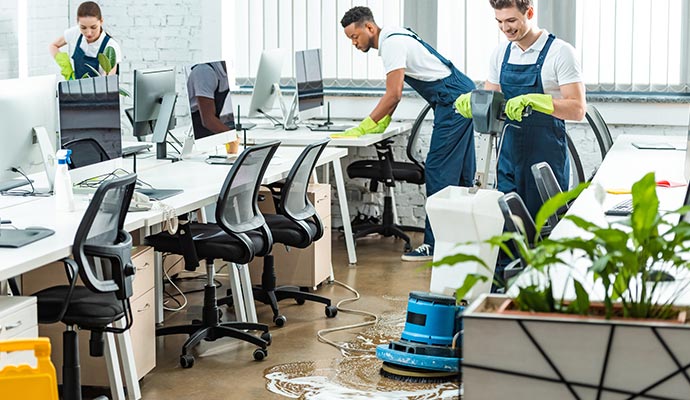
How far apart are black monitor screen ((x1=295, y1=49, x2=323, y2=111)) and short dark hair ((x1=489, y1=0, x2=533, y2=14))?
6.99 feet

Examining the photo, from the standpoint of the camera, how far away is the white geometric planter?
A: 184cm

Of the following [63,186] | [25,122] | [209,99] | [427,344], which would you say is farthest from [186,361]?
[209,99]

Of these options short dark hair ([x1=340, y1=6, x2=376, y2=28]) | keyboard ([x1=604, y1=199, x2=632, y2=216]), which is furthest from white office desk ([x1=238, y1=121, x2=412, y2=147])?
keyboard ([x1=604, y1=199, x2=632, y2=216])

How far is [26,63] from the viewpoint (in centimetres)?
791

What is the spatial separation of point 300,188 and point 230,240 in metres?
0.63

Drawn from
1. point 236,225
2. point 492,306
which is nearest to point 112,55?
point 236,225

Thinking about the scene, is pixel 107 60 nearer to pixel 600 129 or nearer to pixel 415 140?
pixel 415 140

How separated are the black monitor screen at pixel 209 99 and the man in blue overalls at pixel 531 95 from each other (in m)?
1.22

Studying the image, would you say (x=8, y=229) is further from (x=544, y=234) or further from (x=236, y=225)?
(x=544, y=234)

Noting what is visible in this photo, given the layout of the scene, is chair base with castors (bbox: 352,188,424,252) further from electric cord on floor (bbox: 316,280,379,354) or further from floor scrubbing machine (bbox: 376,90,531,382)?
floor scrubbing machine (bbox: 376,90,531,382)

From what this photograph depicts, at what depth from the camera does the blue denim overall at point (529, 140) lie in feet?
16.2

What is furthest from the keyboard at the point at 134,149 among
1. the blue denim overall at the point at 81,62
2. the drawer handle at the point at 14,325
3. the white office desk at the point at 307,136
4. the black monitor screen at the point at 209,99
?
the drawer handle at the point at 14,325

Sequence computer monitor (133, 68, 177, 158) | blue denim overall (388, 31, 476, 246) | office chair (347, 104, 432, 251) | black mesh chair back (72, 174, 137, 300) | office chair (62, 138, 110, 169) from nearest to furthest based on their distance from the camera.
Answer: black mesh chair back (72, 174, 137, 300) < office chair (62, 138, 110, 169) < computer monitor (133, 68, 177, 158) < blue denim overall (388, 31, 476, 246) < office chair (347, 104, 432, 251)

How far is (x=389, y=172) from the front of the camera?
6.69 m
